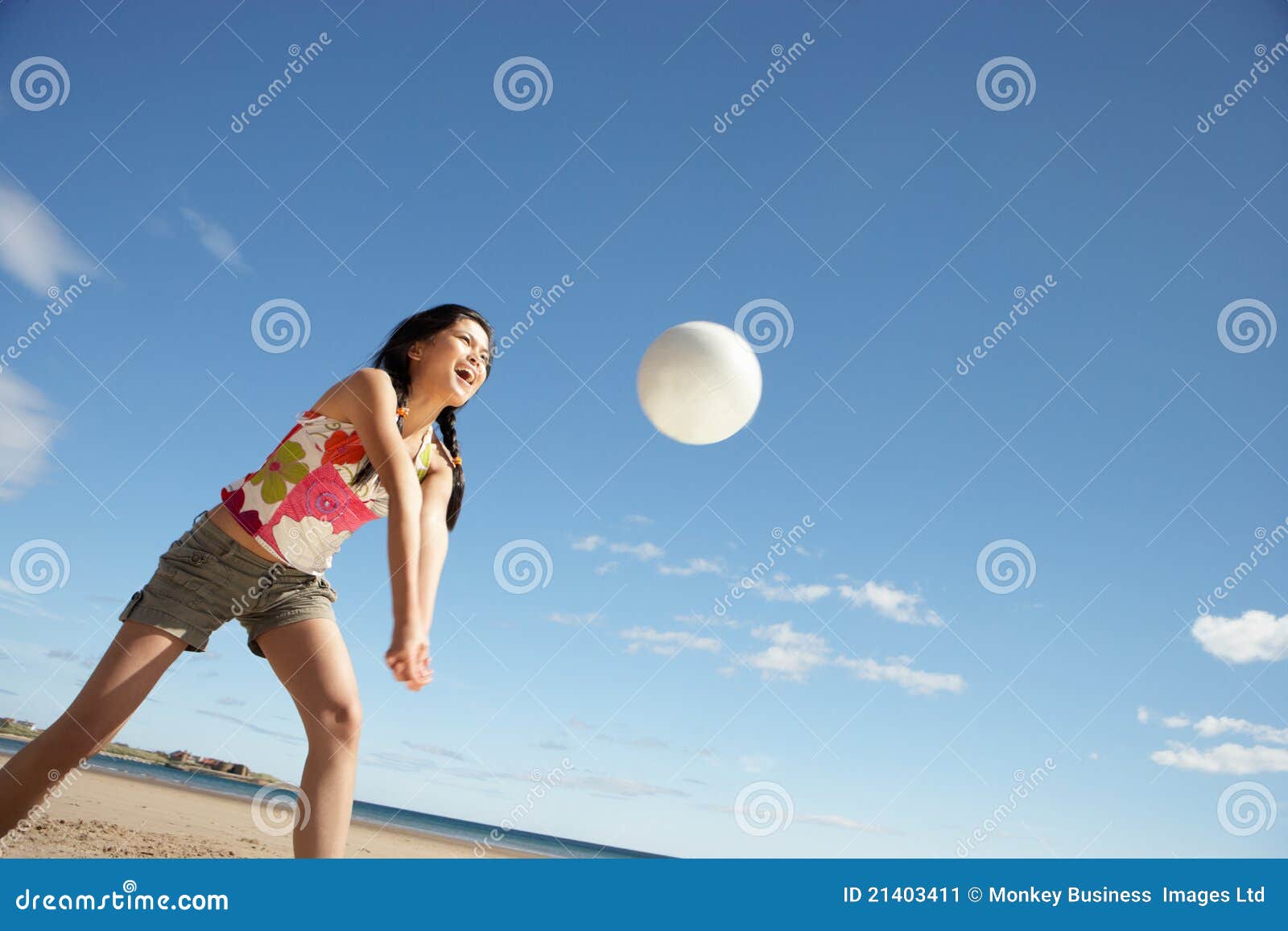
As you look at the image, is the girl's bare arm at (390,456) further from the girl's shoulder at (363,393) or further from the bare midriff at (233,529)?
the bare midriff at (233,529)

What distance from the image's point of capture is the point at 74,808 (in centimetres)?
934

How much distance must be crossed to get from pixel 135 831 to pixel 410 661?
671cm

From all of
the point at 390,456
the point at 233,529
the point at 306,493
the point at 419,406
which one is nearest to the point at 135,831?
the point at 233,529

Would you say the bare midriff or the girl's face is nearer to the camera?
the bare midriff

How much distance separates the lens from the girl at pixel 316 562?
331cm

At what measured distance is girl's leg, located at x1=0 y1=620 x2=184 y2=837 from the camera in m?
3.27

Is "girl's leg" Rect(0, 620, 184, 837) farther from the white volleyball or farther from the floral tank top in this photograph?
the white volleyball

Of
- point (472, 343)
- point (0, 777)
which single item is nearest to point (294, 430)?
point (472, 343)

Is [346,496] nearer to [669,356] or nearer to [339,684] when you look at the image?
[339,684]

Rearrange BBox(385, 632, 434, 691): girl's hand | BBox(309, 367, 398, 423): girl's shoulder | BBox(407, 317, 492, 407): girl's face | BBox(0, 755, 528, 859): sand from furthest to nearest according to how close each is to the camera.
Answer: BBox(0, 755, 528, 859): sand
BBox(407, 317, 492, 407): girl's face
BBox(309, 367, 398, 423): girl's shoulder
BBox(385, 632, 434, 691): girl's hand

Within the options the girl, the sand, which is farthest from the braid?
the sand

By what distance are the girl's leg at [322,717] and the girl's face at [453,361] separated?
1059 mm
